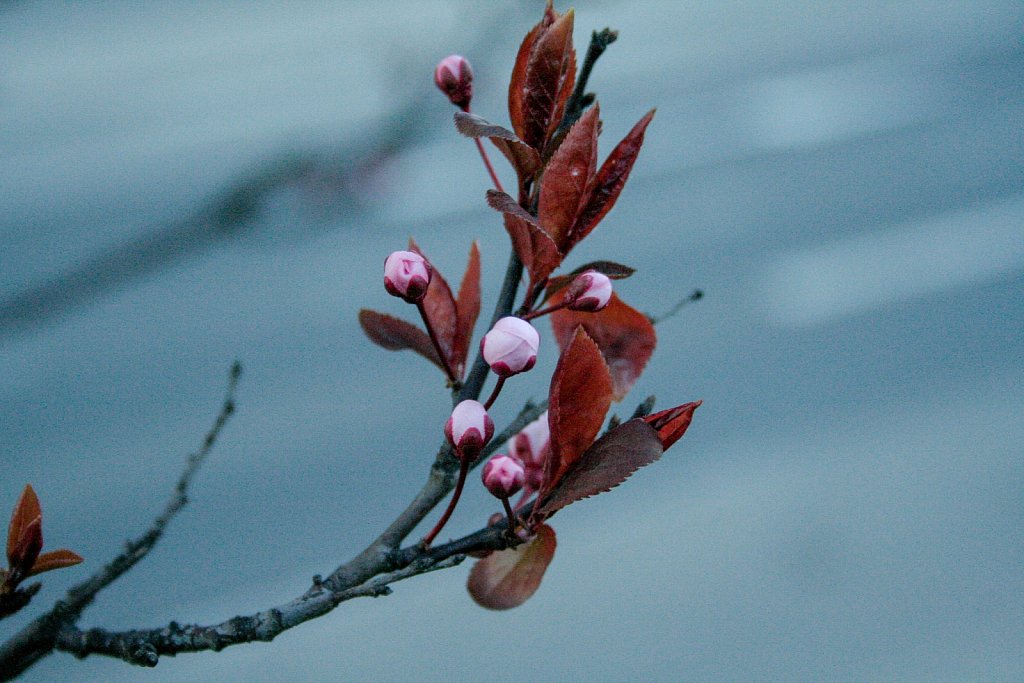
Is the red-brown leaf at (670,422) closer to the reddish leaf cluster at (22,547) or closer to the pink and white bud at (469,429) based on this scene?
the pink and white bud at (469,429)

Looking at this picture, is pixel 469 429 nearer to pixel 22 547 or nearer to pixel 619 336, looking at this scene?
pixel 619 336

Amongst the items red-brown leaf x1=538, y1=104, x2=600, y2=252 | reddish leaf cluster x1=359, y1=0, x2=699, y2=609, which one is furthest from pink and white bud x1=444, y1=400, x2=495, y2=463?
red-brown leaf x1=538, y1=104, x2=600, y2=252

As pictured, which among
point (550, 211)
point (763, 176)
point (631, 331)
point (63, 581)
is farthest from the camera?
point (763, 176)

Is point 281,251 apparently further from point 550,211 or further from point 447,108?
point 550,211

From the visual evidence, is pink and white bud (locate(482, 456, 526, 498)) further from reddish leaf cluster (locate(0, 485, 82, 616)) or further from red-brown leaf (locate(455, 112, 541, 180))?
reddish leaf cluster (locate(0, 485, 82, 616))

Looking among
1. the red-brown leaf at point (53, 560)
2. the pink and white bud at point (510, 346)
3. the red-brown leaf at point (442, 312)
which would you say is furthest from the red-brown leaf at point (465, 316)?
the red-brown leaf at point (53, 560)

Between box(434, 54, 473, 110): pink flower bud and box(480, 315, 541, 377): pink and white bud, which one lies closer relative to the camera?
box(480, 315, 541, 377): pink and white bud

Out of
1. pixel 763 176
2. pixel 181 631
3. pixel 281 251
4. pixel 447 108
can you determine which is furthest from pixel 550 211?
pixel 763 176

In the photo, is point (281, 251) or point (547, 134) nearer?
point (547, 134)
